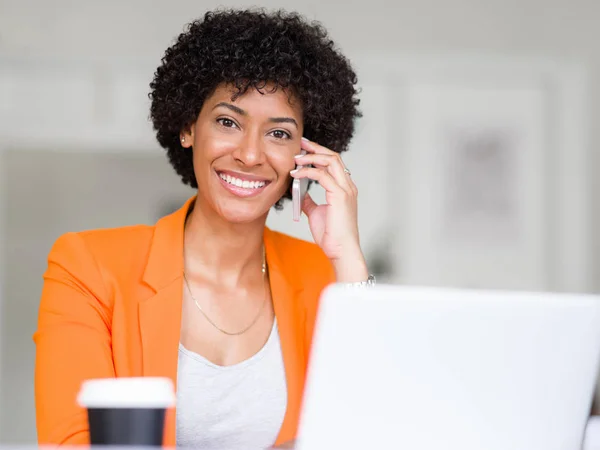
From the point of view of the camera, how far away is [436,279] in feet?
14.4

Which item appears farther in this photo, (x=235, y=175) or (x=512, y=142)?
(x=512, y=142)

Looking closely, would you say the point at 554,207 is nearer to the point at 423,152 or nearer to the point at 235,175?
the point at 423,152

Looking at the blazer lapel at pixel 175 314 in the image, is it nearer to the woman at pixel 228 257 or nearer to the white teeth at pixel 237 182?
the woman at pixel 228 257

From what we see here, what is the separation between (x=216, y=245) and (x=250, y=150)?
289mm

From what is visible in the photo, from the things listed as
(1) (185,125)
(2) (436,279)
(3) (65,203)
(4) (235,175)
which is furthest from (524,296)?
(3) (65,203)

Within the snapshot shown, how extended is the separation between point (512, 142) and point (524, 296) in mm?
3799

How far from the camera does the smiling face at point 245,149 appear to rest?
1.84m

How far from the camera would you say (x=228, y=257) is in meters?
1.99

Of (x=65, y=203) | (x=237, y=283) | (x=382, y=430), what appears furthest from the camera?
(x=65, y=203)

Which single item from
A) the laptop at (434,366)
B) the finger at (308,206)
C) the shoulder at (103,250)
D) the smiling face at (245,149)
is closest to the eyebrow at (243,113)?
the smiling face at (245,149)

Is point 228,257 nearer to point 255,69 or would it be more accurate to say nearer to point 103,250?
point 103,250

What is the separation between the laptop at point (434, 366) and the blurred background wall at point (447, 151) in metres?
3.45

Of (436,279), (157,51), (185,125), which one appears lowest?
(436,279)

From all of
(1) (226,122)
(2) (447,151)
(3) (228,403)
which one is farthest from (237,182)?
(2) (447,151)
